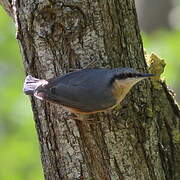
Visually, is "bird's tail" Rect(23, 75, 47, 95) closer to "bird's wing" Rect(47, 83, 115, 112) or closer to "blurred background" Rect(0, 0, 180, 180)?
"bird's wing" Rect(47, 83, 115, 112)

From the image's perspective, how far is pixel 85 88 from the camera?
3670mm

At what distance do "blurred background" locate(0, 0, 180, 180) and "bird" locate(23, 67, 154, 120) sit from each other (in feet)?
8.69

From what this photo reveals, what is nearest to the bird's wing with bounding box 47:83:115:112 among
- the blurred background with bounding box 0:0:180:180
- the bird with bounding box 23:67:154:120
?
the bird with bounding box 23:67:154:120

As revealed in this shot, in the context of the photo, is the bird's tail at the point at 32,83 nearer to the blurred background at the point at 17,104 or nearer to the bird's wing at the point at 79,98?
the bird's wing at the point at 79,98

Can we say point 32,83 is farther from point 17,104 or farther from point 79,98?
point 17,104

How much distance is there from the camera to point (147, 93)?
3783 mm

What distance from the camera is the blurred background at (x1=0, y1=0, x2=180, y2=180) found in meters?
6.55

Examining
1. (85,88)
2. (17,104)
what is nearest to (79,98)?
(85,88)

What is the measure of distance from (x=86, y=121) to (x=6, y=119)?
3.45m

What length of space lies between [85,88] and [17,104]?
2.92 metres

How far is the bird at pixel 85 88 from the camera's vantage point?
3.58 metres

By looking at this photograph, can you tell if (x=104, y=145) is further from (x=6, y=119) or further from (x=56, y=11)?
(x=6, y=119)

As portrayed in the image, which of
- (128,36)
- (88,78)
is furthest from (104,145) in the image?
(128,36)

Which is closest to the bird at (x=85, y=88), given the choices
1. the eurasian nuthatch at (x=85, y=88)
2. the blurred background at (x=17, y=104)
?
the eurasian nuthatch at (x=85, y=88)
